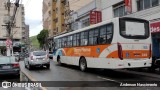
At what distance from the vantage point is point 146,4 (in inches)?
830

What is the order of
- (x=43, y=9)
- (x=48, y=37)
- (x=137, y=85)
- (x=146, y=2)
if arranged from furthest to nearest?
1. (x=43, y=9)
2. (x=48, y=37)
3. (x=146, y=2)
4. (x=137, y=85)

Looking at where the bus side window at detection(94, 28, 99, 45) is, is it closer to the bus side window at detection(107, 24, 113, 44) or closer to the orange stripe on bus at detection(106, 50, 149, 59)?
the bus side window at detection(107, 24, 113, 44)

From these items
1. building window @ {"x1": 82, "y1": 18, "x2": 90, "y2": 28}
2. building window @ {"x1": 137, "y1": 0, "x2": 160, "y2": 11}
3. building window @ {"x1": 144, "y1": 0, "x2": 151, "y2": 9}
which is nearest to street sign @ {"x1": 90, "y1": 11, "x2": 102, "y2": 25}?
building window @ {"x1": 82, "y1": 18, "x2": 90, "y2": 28}

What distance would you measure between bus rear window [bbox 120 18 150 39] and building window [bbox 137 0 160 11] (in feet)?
21.9

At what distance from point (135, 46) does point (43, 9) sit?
72.5 meters

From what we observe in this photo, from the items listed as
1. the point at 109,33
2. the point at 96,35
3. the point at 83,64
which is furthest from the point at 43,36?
the point at 109,33

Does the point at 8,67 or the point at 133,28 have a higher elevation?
the point at 133,28


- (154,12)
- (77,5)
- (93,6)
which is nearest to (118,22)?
(154,12)

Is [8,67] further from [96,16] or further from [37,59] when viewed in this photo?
[96,16]

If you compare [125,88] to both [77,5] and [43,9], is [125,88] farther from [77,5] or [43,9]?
[43,9]

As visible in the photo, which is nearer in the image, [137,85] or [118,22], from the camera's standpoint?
[137,85]

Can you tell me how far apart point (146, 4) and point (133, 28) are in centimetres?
864

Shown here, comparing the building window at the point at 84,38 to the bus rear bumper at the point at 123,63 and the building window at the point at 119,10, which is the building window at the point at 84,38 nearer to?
the bus rear bumper at the point at 123,63

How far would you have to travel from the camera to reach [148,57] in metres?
13.7
